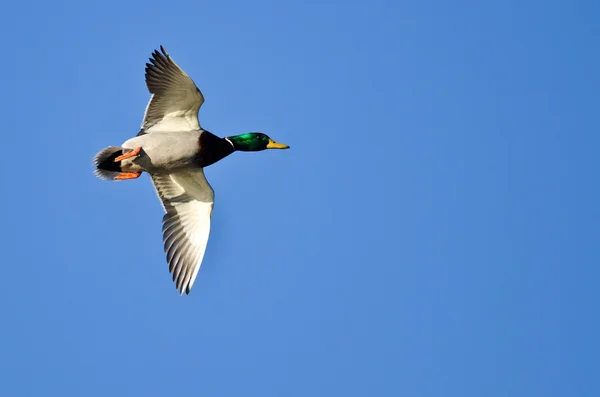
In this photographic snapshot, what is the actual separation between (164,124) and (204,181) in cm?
92

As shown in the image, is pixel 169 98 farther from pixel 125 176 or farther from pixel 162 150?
pixel 125 176

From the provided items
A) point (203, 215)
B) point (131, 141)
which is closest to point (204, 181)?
point (203, 215)

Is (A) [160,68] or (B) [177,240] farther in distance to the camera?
(B) [177,240]

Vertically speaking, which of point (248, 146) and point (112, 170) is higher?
point (248, 146)

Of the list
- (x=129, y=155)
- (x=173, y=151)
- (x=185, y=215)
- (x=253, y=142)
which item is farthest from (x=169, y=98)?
(x=185, y=215)

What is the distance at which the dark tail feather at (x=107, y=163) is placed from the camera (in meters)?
11.9

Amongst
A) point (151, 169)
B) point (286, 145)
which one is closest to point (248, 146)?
point (286, 145)

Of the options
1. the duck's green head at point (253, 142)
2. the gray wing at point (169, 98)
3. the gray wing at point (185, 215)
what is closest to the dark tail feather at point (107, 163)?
the gray wing at point (169, 98)

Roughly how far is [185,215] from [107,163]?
137 cm

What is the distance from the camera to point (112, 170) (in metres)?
12.1

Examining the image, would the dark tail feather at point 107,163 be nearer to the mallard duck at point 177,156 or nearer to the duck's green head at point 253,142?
the mallard duck at point 177,156

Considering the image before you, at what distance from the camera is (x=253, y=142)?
12.8m

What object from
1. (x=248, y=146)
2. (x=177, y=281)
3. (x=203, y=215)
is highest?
(x=248, y=146)

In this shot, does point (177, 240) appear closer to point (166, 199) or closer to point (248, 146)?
point (166, 199)
